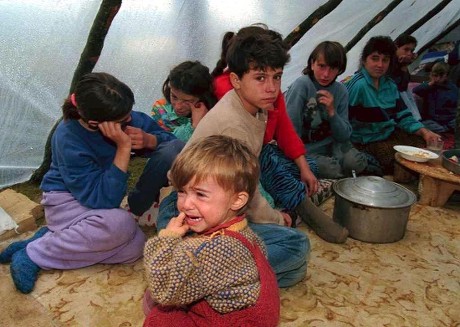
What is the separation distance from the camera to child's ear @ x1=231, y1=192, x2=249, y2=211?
1.50 meters

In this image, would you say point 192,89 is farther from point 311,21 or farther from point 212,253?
point 311,21

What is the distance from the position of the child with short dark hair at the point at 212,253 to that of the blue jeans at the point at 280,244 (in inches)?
23.3

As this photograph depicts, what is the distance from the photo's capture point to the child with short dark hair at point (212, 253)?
4.32ft

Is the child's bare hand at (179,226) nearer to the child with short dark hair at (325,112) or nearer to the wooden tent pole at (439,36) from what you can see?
the child with short dark hair at (325,112)

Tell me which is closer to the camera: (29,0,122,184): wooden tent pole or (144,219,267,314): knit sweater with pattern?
(144,219,267,314): knit sweater with pattern

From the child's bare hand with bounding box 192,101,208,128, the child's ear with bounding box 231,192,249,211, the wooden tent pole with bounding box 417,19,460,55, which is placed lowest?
the child's ear with bounding box 231,192,249,211

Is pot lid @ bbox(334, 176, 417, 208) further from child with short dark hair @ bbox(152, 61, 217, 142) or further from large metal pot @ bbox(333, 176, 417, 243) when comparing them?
child with short dark hair @ bbox(152, 61, 217, 142)

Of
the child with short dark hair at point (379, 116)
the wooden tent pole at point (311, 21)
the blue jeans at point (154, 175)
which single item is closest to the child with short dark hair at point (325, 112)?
the child with short dark hair at point (379, 116)

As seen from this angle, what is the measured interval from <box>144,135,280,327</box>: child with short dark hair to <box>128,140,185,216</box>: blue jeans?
0.90 metres

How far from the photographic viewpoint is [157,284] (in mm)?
1306

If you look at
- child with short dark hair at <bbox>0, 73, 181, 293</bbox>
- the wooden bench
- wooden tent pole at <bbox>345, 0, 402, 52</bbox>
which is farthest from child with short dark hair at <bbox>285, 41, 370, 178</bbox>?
wooden tent pole at <bbox>345, 0, 402, 52</bbox>

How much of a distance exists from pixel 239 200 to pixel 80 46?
6.89 feet

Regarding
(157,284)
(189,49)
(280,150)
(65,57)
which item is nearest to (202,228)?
(157,284)

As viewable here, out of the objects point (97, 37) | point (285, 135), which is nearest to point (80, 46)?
point (97, 37)
